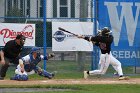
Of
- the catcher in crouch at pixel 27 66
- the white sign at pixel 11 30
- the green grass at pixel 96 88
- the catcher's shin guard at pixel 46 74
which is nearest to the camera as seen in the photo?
the green grass at pixel 96 88

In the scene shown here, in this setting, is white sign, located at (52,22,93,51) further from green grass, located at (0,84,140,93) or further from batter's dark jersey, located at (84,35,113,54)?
green grass, located at (0,84,140,93)

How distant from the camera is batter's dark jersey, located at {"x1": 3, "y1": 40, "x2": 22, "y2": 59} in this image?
15594mm


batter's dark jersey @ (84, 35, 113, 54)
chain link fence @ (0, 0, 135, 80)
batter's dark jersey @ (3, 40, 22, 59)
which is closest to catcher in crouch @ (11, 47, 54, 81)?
batter's dark jersey @ (3, 40, 22, 59)

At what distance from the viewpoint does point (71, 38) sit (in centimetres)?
1883

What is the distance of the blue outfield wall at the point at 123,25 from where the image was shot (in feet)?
61.0

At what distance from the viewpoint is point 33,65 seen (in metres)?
15.4

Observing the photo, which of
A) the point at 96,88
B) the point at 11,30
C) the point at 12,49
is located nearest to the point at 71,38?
the point at 11,30

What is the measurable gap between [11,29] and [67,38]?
7.03 ft

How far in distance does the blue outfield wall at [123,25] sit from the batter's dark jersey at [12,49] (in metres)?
4.08

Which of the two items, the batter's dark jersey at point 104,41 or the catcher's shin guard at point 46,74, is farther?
the catcher's shin guard at point 46,74

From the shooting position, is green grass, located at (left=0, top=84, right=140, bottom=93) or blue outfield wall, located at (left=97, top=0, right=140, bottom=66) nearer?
green grass, located at (left=0, top=84, right=140, bottom=93)

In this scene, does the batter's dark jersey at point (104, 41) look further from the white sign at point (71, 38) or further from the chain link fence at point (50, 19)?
the white sign at point (71, 38)

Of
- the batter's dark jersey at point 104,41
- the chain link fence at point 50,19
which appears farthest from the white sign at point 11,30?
the batter's dark jersey at point 104,41

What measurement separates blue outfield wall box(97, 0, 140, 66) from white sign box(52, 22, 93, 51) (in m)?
0.62
